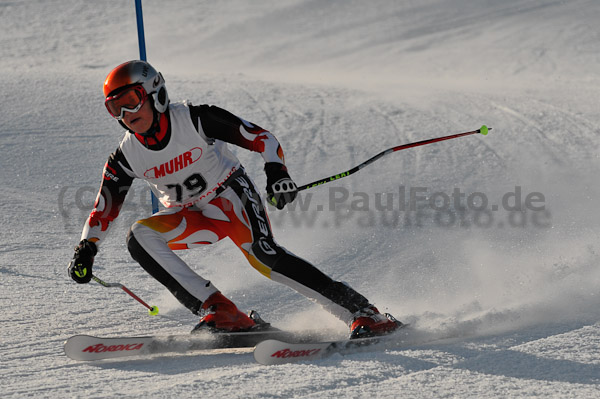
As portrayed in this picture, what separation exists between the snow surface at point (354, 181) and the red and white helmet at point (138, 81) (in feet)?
4.05

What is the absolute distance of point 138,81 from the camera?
11.3 feet

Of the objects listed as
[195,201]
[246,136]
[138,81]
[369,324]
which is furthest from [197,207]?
[369,324]

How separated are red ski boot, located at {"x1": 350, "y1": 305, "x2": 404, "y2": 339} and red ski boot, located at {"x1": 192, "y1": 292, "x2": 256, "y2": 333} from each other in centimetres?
56

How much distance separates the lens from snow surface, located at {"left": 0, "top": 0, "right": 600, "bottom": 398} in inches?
121

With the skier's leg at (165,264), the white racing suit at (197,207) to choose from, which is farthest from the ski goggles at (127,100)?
the skier's leg at (165,264)

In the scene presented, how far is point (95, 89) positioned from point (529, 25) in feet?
24.7

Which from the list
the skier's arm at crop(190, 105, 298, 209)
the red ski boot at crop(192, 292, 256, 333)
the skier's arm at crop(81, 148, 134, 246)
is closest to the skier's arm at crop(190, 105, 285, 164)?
the skier's arm at crop(190, 105, 298, 209)

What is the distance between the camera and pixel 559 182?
6.64 metres

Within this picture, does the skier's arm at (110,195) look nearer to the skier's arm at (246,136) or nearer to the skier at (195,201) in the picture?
the skier at (195,201)

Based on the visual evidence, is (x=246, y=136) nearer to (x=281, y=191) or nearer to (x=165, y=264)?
(x=281, y=191)

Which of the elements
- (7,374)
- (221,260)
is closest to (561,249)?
(221,260)

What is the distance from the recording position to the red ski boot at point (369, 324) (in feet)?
11.0

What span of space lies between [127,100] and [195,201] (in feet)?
2.19

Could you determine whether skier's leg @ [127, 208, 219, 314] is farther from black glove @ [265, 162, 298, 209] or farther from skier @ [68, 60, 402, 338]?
black glove @ [265, 162, 298, 209]
